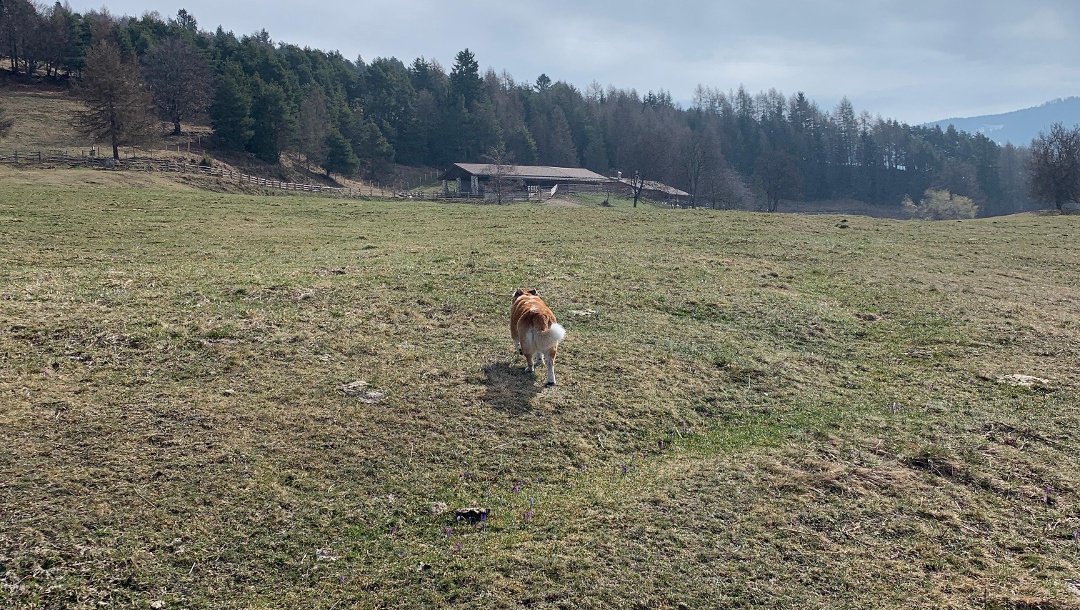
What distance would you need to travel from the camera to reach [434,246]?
Answer: 21.5m

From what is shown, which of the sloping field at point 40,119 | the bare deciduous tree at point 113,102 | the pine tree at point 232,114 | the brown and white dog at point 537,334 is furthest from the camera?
the pine tree at point 232,114

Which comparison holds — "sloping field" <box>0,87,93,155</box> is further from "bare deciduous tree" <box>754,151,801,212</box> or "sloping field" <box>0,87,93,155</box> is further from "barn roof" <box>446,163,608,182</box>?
"bare deciduous tree" <box>754,151,801,212</box>

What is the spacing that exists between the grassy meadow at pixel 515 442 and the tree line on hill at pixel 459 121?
4713 centimetres

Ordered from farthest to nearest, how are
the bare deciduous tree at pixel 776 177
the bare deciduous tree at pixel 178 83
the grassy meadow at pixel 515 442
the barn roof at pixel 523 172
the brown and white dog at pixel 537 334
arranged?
the bare deciduous tree at pixel 776 177
the barn roof at pixel 523 172
the bare deciduous tree at pixel 178 83
the brown and white dog at pixel 537 334
the grassy meadow at pixel 515 442

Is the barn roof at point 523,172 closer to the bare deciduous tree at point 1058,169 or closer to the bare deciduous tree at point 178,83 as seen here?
the bare deciduous tree at point 178,83

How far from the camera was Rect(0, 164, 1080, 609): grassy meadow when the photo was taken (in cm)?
572

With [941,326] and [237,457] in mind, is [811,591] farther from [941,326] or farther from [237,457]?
[941,326]

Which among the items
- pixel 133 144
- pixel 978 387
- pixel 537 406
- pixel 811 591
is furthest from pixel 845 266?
pixel 133 144

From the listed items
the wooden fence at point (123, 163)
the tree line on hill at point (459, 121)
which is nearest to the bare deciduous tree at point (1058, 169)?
the tree line on hill at point (459, 121)

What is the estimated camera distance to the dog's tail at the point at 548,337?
9.39 meters

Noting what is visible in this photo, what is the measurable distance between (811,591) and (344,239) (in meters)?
20.1

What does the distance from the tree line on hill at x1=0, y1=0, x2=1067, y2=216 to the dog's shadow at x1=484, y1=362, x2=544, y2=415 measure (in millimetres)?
50516

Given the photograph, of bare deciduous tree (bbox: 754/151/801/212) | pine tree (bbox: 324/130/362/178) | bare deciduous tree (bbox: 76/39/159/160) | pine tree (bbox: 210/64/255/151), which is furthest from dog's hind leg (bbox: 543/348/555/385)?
bare deciduous tree (bbox: 754/151/801/212)

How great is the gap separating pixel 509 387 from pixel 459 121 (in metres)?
94.2
